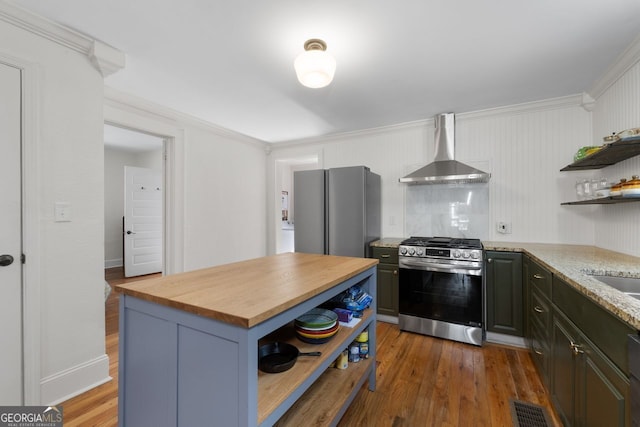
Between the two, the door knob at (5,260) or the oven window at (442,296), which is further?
Answer: the oven window at (442,296)

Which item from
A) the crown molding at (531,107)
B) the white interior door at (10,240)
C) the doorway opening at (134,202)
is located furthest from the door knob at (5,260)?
the crown molding at (531,107)

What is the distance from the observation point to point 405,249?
9.63 ft

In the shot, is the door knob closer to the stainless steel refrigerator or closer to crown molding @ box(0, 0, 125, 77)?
crown molding @ box(0, 0, 125, 77)

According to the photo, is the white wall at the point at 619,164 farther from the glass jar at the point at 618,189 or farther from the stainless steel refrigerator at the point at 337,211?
the stainless steel refrigerator at the point at 337,211

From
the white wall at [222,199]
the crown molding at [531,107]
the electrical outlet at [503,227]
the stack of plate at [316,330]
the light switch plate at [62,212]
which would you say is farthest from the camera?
the white wall at [222,199]

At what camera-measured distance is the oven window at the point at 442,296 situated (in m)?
2.65

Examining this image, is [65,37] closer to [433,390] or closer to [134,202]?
[433,390]

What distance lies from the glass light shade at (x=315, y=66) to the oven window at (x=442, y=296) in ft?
6.83

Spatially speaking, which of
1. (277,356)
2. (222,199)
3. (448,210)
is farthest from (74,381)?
(448,210)

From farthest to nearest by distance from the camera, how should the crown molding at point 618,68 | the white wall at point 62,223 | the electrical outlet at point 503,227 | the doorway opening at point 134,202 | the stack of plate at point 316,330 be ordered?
the doorway opening at point 134,202, the electrical outlet at point 503,227, the crown molding at point 618,68, the white wall at point 62,223, the stack of plate at point 316,330

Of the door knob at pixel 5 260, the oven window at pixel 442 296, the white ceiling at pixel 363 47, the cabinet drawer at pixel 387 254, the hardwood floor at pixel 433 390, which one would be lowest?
the hardwood floor at pixel 433 390

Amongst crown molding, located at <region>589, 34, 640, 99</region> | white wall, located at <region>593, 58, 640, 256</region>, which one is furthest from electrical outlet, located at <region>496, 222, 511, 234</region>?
crown molding, located at <region>589, 34, 640, 99</region>

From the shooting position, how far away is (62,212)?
1.85m

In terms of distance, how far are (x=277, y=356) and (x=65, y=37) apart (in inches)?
94.7
